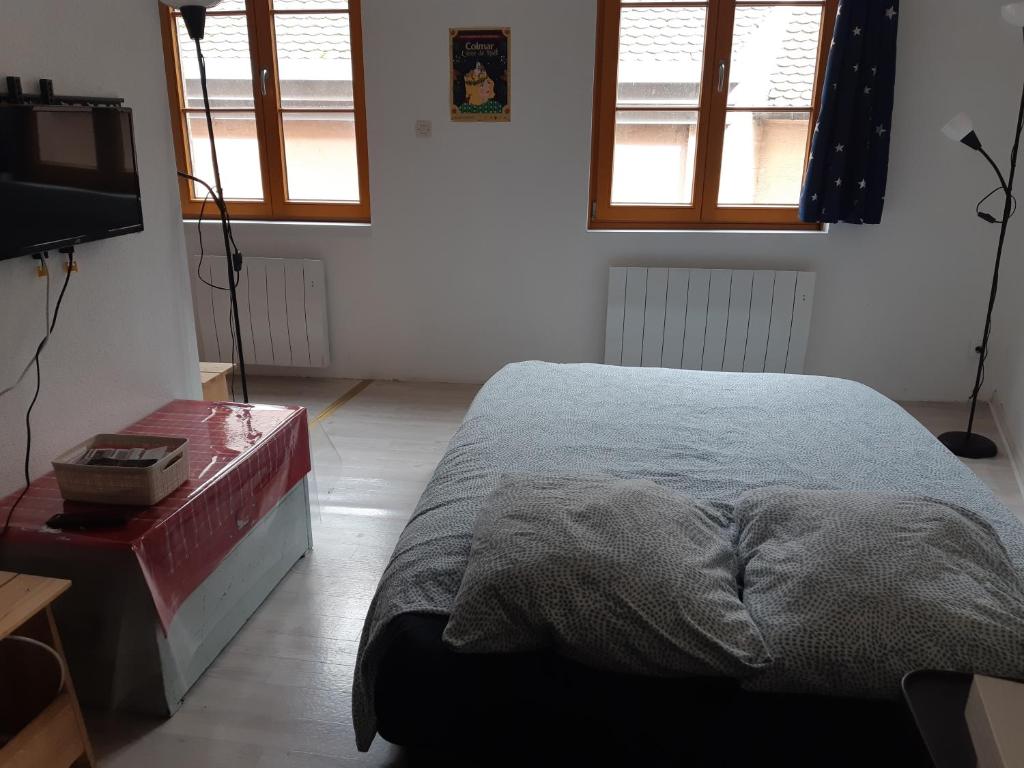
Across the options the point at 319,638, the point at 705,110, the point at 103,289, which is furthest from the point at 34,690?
the point at 705,110

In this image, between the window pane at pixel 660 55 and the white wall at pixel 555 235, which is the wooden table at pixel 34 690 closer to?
the white wall at pixel 555 235

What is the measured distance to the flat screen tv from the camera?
69.2 inches

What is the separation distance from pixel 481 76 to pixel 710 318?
170cm

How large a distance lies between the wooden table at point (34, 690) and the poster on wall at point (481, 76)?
3.03 metres

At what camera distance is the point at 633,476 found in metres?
1.92

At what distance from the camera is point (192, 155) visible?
14.0 feet

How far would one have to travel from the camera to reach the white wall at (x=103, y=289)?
1.88 metres

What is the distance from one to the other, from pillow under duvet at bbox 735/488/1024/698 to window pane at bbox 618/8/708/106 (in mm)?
2823

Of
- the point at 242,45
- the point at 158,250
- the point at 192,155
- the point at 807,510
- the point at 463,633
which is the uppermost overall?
the point at 242,45

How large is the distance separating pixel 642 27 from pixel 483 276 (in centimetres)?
147

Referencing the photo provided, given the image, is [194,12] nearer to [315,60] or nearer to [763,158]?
[315,60]

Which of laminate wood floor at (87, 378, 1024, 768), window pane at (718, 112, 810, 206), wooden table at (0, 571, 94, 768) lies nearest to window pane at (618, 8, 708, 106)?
window pane at (718, 112, 810, 206)

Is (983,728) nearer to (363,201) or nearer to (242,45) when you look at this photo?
(363,201)

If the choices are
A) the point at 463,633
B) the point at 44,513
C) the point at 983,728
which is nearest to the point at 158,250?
the point at 44,513
